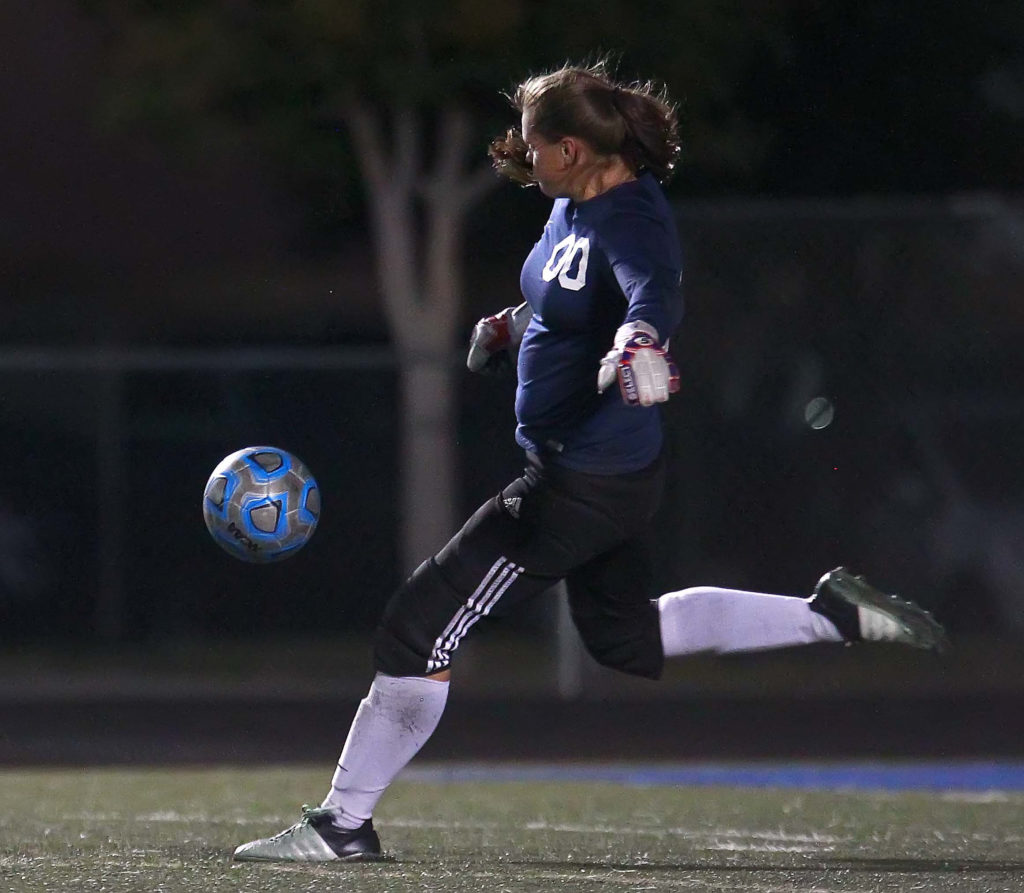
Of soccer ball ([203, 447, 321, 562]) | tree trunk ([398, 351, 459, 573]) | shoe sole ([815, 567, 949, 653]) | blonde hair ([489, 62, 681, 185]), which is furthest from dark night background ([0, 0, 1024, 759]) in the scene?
blonde hair ([489, 62, 681, 185])

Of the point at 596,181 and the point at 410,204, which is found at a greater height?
the point at 410,204

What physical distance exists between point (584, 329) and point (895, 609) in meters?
1.14

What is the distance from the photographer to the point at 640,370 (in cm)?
495

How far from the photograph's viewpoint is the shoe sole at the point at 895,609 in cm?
583

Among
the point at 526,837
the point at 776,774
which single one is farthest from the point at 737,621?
the point at 776,774

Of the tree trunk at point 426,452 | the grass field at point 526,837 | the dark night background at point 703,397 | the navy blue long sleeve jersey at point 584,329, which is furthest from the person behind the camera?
the tree trunk at point 426,452

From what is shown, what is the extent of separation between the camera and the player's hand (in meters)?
6.18

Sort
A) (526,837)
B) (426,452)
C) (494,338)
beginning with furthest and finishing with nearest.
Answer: (426,452) → (526,837) → (494,338)

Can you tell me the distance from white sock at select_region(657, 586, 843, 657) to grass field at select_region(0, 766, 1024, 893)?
0.58 m

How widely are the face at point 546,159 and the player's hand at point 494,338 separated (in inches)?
22.8

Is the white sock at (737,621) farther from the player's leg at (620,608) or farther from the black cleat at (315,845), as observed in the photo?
the black cleat at (315,845)

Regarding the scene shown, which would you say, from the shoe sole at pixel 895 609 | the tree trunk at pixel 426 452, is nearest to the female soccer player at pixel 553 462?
the shoe sole at pixel 895 609

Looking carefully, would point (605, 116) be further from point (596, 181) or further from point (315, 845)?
point (315, 845)

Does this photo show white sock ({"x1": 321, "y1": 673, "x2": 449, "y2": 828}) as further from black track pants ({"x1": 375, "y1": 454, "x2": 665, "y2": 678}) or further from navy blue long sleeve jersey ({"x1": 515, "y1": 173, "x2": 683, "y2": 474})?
navy blue long sleeve jersey ({"x1": 515, "y1": 173, "x2": 683, "y2": 474})
